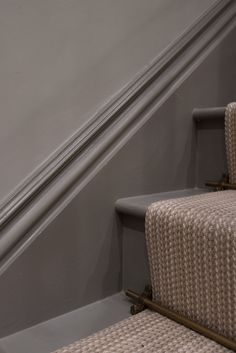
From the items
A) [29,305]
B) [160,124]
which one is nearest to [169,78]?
[160,124]

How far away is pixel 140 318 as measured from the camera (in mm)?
684

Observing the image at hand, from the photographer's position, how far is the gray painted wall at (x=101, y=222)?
2.52 feet

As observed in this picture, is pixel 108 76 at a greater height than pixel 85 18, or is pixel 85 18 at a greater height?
pixel 85 18

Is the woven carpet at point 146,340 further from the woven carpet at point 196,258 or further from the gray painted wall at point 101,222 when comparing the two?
the gray painted wall at point 101,222

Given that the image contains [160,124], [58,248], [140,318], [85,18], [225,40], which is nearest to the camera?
[140,318]

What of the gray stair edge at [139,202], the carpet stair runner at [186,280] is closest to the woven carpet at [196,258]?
the carpet stair runner at [186,280]

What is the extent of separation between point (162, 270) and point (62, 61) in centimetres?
55

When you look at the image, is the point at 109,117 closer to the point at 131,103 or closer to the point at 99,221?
the point at 131,103

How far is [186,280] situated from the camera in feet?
2.17

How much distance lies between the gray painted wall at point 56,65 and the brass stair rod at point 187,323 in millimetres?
391

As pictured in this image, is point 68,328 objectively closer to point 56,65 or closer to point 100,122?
point 100,122

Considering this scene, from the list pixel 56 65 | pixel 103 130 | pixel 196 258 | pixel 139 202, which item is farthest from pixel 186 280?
pixel 56 65

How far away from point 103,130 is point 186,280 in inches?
16.9

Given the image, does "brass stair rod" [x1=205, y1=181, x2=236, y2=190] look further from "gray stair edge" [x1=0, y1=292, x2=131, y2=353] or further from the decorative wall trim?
"gray stair edge" [x1=0, y1=292, x2=131, y2=353]
